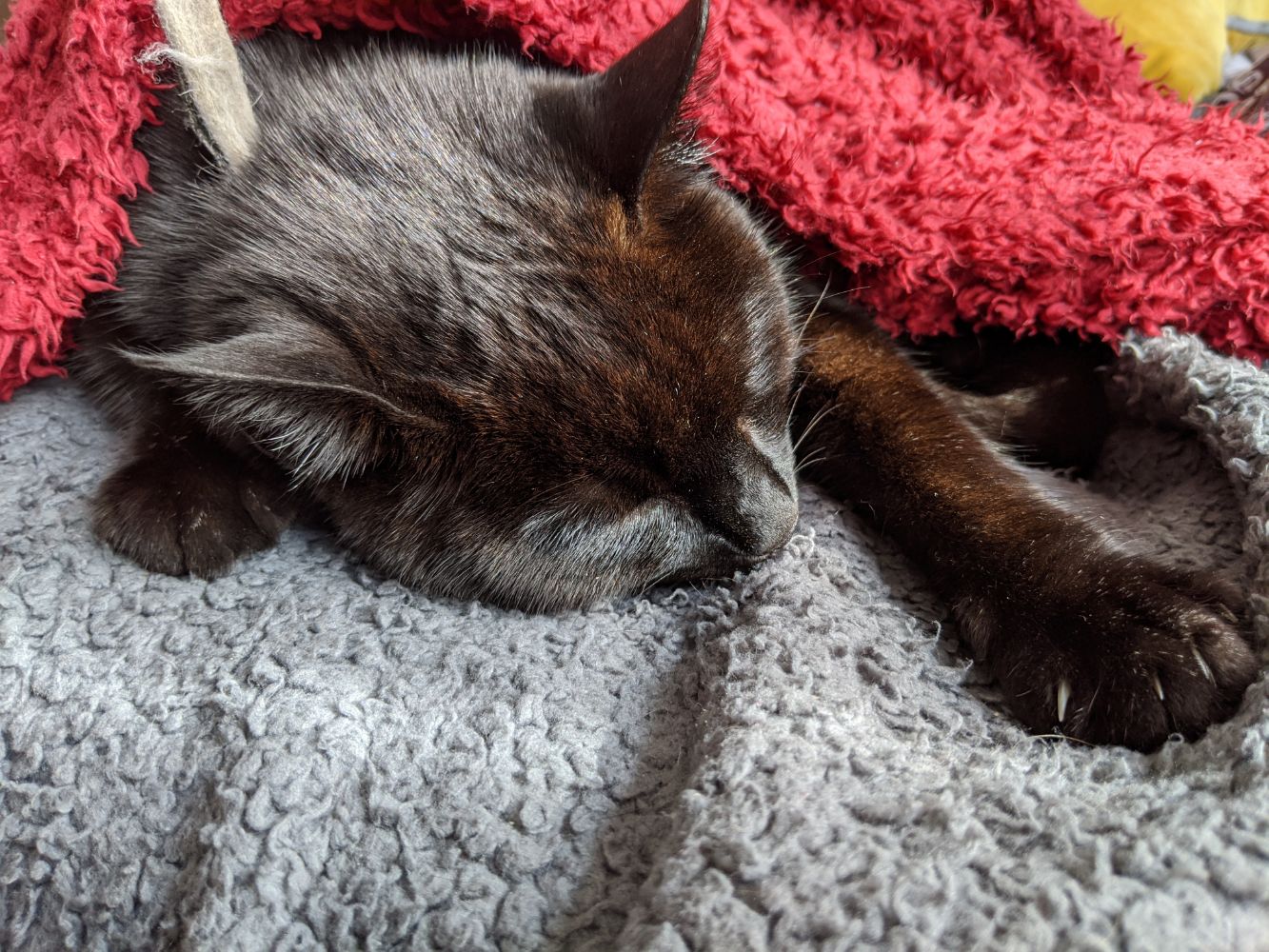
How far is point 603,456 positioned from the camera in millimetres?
790

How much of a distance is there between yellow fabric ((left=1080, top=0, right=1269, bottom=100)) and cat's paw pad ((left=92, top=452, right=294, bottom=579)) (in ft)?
4.66

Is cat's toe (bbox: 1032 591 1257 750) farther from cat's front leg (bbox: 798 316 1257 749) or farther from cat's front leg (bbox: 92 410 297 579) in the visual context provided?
cat's front leg (bbox: 92 410 297 579)

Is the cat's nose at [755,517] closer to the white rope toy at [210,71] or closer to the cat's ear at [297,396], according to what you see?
the cat's ear at [297,396]

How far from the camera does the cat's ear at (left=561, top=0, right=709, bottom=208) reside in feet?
2.38

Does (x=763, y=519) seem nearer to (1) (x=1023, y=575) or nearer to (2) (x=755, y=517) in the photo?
(2) (x=755, y=517)

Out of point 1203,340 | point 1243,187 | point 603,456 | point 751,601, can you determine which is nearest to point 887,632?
point 751,601

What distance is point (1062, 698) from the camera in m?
0.71

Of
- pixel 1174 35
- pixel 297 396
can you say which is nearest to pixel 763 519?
pixel 297 396

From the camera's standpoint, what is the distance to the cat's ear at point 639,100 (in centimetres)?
73

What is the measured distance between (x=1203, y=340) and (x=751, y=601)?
2.03 ft

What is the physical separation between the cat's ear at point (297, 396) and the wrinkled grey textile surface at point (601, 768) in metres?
0.17

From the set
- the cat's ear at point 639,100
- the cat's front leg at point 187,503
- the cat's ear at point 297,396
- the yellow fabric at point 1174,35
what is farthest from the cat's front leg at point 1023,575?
the yellow fabric at point 1174,35

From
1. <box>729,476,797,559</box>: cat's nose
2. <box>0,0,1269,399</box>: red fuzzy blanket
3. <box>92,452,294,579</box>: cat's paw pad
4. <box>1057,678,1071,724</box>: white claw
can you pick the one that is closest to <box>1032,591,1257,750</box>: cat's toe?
<box>1057,678,1071,724</box>: white claw

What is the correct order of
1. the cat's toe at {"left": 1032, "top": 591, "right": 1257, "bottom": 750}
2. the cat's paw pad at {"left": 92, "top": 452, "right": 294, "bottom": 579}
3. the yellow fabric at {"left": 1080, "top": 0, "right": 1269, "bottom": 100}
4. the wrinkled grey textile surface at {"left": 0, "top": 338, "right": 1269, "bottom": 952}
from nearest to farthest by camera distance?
the wrinkled grey textile surface at {"left": 0, "top": 338, "right": 1269, "bottom": 952} → the cat's toe at {"left": 1032, "top": 591, "right": 1257, "bottom": 750} → the cat's paw pad at {"left": 92, "top": 452, "right": 294, "bottom": 579} → the yellow fabric at {"left": 1080, "top": 0, "right": 1269, "bottom": 100}
